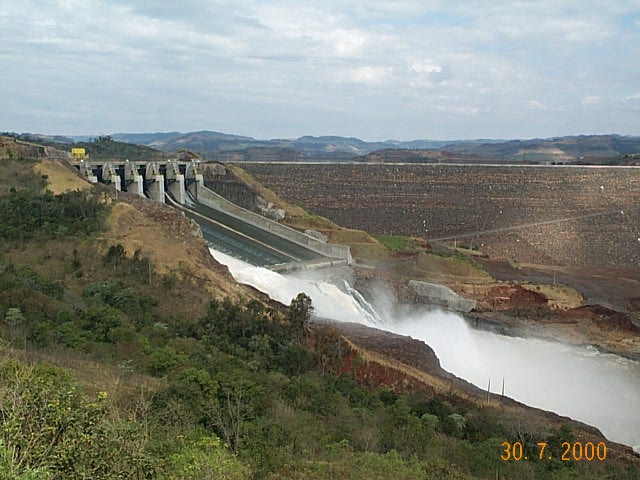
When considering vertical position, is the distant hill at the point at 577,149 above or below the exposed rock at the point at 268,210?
above

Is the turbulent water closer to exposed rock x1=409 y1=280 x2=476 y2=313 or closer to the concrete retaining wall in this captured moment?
exposed rock x1=409 y1=280 x2=476 y2=313

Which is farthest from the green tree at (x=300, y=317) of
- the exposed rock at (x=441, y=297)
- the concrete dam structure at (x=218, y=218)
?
the exposed rock at (x=441, y=297)

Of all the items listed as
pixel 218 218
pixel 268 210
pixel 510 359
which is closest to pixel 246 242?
pixel 218 218

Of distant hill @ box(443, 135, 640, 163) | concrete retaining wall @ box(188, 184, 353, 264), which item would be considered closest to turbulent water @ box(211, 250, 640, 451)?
concrete retaining wall @ box(188, 184, 353, 264)

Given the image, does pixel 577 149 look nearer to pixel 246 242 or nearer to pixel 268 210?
pixel 268 210

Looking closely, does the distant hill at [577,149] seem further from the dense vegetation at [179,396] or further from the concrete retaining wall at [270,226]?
the dense vegetation at [179,396]

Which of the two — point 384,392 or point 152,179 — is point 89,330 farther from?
point 152,179
